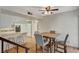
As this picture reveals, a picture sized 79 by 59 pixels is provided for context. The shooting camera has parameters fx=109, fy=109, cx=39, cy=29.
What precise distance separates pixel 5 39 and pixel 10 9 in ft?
1.79

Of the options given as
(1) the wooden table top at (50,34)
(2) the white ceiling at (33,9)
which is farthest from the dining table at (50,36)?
(2) the white ceiling at (33,9)

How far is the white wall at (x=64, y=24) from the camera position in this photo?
2.01m

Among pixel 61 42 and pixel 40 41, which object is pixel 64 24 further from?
pixel 40 41

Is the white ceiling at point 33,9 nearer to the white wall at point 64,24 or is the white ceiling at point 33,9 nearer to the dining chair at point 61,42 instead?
the white wall at point 64,24

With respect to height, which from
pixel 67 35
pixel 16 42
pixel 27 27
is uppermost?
pixel 27 27

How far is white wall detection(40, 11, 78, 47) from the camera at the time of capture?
2.01 metres

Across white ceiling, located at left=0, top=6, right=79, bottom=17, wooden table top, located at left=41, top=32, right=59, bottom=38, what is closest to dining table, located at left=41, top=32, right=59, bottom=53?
wooden table top, located at left=41, top=32, right=59, bottom=38

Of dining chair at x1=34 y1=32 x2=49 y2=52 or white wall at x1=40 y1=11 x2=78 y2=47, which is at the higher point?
→ white wall at x1=40 y1=11 x2=78 y2=47

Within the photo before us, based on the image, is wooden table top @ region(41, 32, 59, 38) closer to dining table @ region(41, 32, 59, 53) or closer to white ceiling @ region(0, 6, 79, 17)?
dining table @ region(41, 32, 59, 53)

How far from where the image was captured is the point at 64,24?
2057 millimetres

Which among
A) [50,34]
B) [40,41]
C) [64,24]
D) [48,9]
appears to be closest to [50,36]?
[50,34]
